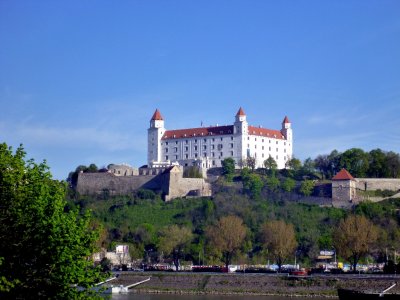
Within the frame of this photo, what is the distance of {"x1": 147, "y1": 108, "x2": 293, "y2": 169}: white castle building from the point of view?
4567 inches

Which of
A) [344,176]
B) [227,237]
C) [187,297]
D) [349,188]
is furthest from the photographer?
[344,176]

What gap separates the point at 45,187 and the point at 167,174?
76.9 meters

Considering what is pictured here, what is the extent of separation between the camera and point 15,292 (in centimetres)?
2523

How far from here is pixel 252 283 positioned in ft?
199

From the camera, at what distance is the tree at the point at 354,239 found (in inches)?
2682

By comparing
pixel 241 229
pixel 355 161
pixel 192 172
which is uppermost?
pixel 355 161

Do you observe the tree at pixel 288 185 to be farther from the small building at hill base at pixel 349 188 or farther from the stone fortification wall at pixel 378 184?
the stone fortification wall at pixel 378 184

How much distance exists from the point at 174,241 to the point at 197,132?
40048 mm

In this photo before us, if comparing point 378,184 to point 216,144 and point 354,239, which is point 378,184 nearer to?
point 216,144

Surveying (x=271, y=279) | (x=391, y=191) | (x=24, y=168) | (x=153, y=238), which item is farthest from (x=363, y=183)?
(x=24, y=168)

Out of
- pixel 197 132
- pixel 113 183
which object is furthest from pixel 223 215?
pixel 197 132

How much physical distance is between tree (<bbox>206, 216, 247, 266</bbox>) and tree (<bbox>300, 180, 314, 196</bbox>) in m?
23.7

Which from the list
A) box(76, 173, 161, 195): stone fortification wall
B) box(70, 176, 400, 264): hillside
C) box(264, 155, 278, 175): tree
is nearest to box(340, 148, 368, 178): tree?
box(264, 155, 278, 175): tree

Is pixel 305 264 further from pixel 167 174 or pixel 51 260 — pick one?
pixel 51 260
